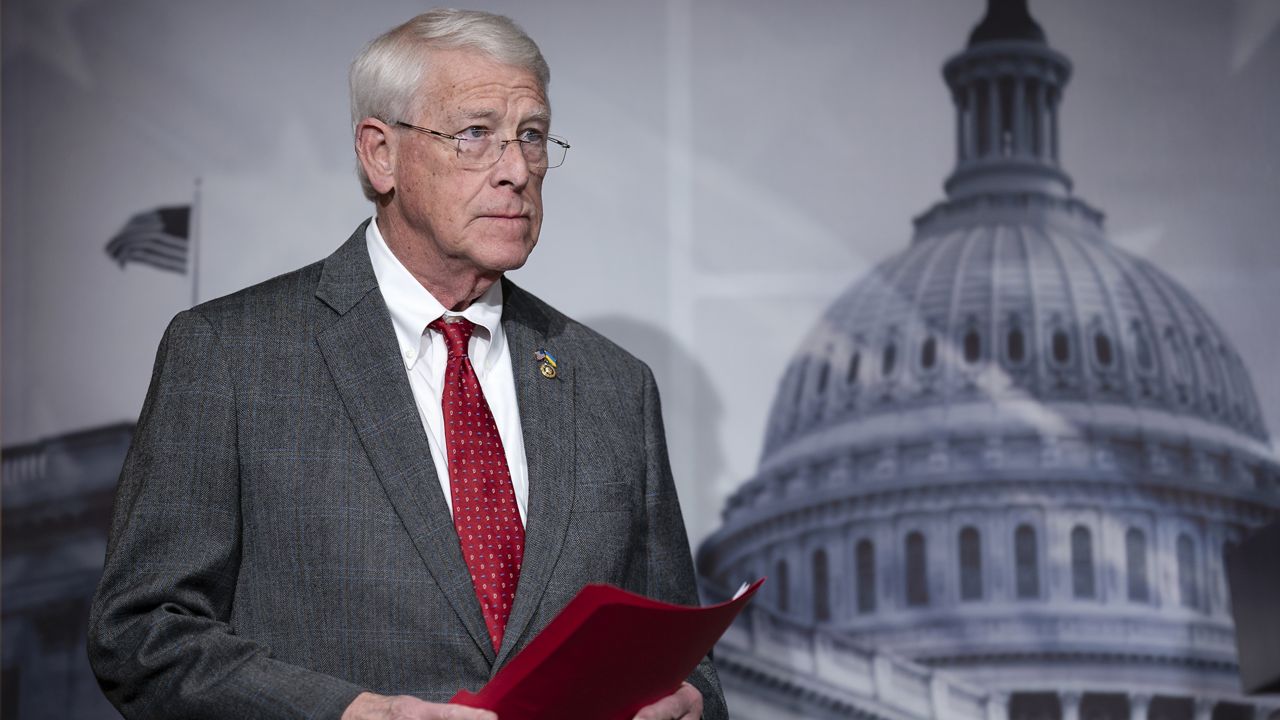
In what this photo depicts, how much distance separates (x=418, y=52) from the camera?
2502mm

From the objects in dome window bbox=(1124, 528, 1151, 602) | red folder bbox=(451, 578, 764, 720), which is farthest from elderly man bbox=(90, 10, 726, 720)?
dome window bbox=(1124, 528, 1151, 602)

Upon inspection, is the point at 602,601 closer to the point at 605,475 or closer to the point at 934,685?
the point at 605,475

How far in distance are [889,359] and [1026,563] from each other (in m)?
1.34

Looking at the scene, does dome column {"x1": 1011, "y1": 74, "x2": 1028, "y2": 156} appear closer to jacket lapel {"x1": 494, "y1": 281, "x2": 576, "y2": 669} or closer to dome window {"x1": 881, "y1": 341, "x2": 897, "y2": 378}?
dome window {"x1": 881, "y1": 341, "x2": 897, "y2": 378}

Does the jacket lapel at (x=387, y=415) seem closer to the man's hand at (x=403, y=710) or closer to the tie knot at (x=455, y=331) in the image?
the tie knot at (x=455, y=331)

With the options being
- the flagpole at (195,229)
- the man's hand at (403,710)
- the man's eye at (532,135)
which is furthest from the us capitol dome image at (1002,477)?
the man's hand at (403,710)

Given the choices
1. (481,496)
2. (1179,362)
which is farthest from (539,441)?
(1179,362)

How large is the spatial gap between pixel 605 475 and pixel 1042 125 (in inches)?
164

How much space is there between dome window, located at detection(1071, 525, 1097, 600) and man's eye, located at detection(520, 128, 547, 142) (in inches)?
177

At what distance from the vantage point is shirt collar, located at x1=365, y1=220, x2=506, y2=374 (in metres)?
2.50

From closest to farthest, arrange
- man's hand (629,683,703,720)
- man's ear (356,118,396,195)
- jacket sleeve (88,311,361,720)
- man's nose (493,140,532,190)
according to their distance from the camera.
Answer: jacket sleeve (88,311,361,720) < man's hand (629,683,703,720) < man's nose (493,140,532,190) < man's ear (356,118,396,195)

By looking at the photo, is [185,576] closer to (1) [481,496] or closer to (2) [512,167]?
(1) [481,496]

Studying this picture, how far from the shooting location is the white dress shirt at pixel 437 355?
8.04 ft

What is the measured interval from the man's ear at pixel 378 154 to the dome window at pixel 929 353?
3.50 metres
